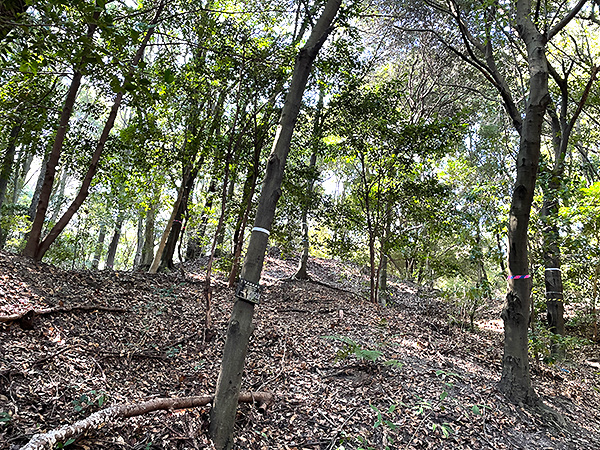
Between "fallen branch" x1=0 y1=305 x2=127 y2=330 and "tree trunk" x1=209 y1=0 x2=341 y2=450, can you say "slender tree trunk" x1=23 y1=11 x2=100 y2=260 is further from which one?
"tree trunk" x1=209 y1=0 x2=341 y2=450

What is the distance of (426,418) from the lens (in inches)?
137

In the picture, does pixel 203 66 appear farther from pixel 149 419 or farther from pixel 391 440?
pixel 391 440

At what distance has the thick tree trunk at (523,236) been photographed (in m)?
4.22

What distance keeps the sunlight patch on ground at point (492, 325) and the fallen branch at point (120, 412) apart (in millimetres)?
7419

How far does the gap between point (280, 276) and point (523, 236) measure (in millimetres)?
8214

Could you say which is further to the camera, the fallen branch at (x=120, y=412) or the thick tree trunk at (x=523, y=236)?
the thick tree trunk at (x=523, y=236)

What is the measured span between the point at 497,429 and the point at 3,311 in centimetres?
551

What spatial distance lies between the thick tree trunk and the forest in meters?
0.03

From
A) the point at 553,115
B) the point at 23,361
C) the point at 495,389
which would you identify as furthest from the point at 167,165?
the point at 553,115

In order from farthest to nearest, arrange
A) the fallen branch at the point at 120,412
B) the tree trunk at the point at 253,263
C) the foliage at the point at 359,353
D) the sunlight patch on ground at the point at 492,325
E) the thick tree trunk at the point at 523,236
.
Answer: the sunlight patch on ground at the point at 492,325, the thick tree trunk at the point at 523,236, the foliage at the point at 359,353, the tree trunk at the point at 253,263, the fallen branch at the point at 120,412

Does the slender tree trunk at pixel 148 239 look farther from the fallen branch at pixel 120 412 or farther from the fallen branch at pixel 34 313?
the fallen branch at pixel 120 412

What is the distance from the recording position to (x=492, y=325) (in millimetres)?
9156

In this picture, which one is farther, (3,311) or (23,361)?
(3,311)

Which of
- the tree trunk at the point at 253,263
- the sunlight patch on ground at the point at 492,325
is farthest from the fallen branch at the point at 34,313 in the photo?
the sunlight patch on ground at the point at 492,325
